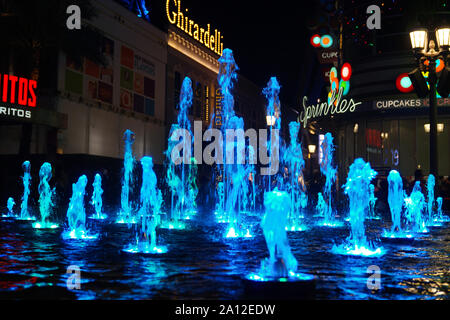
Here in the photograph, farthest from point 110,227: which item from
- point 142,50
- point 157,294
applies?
A: point 142,50

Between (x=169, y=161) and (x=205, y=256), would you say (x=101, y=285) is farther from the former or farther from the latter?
(x=169, y=161)

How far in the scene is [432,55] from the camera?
12.9 metres

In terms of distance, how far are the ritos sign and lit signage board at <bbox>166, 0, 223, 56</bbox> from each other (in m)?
20.4

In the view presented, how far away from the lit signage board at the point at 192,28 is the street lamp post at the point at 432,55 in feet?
104

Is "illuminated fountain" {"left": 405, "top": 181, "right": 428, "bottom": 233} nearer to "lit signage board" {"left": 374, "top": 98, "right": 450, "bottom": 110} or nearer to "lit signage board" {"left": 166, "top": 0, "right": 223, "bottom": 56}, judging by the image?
"lit signage board" {"left": 374, "top": 98, "right": 450, "bottom": 110}

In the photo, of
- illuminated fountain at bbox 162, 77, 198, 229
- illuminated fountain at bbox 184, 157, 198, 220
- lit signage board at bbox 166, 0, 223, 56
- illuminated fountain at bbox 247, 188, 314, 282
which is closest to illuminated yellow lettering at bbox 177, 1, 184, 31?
lit signage board at bbox 166, 0, 223, 56

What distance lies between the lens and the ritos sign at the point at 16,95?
22531 mm

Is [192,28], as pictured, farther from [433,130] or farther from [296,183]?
[433,130]

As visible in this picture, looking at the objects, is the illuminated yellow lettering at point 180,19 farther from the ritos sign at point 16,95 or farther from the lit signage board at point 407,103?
the lit signage board at point 407,103

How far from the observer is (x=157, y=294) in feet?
16.6

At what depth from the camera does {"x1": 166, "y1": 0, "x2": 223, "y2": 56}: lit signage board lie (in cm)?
4309

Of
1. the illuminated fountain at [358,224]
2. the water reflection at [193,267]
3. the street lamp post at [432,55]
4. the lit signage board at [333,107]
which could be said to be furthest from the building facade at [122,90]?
the street lamp post at [432,55]

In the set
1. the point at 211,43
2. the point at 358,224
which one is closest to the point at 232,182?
the point at 358,224

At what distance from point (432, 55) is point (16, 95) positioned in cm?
1712
